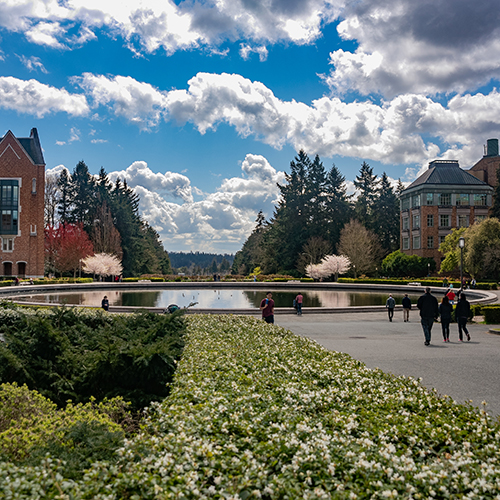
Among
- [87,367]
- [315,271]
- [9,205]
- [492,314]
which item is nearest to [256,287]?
[315,271]

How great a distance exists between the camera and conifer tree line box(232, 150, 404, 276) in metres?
59.4

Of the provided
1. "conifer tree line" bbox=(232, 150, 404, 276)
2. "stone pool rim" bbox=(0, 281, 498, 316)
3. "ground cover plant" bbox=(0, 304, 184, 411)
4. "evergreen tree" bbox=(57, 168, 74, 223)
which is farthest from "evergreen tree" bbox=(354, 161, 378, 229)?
"ground cover plant" bbox=(0, 304, 184, 411)

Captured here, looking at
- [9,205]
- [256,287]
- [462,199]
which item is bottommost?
[256,287]

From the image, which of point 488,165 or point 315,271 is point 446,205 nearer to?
point 488,165

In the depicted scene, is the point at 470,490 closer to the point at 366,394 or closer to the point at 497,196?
the point at 366,394

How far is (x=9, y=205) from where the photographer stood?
5406 centimetres

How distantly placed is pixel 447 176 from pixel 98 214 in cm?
Result: 5607

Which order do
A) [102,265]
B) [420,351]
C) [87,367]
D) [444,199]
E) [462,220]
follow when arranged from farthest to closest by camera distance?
[444,199]
[462,220]
[102,265]
[420,351]
[87,367]

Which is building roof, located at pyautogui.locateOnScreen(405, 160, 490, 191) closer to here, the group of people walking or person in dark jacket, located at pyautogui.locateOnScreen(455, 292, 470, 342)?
person in dark jacket, located at pyautogui.locateOnScreen(455, 292, 470, 342)

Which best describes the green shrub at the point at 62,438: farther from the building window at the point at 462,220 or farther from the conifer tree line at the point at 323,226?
the building window at the point at 462,220

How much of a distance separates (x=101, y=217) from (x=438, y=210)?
53.1m

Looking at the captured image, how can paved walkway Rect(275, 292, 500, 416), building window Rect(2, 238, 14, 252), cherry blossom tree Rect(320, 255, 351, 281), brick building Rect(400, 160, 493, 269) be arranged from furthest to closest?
brick building Rect(400, 160, 493, 269) < cherry blossom tree Rect(320, 255, 351, 281) < building window Rect(2, 238, 14, 252) < paved walkway Rect(275, 292, 500, 416)

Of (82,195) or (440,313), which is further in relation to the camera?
(82,195)

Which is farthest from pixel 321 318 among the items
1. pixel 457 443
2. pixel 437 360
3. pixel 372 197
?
pixel 372 197
